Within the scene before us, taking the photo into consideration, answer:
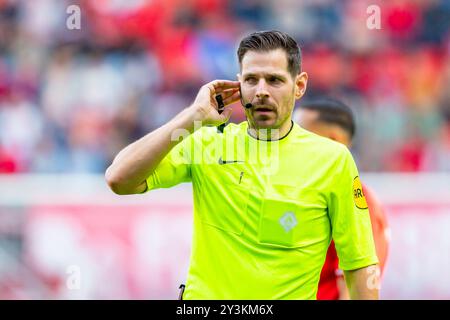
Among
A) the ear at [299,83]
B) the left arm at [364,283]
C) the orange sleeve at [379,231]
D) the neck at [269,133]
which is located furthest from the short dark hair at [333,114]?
the left arm at [364,283]

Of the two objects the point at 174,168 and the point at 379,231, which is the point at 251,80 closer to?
the point at 174,168

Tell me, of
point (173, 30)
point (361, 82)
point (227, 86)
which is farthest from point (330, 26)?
point (227, 86)

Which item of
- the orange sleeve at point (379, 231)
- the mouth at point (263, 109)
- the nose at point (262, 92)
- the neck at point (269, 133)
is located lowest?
the orange sleeve at point (379, 231)

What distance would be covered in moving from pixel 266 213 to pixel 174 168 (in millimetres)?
430

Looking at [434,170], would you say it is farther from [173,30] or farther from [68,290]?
[68,290]

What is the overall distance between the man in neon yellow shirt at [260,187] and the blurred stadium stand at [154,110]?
4264 mm

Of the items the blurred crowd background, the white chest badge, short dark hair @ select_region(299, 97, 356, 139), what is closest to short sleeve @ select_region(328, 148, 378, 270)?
the white chest badge

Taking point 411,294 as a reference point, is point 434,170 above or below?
above

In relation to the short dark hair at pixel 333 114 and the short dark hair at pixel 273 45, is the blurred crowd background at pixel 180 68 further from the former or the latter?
the short dark hair at pixel 273 45

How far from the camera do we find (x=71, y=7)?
36.8 ft

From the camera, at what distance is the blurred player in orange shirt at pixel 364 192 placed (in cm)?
509

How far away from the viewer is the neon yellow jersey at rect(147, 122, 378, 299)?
147 inches

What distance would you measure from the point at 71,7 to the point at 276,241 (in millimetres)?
8042

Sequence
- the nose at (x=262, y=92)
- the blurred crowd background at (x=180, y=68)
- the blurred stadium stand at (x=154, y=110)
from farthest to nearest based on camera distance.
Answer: the blurred crowd background at (x=180, y=68), the blurred stadium stand at (x=154, y=110), the nose at (x=262, y=92)
